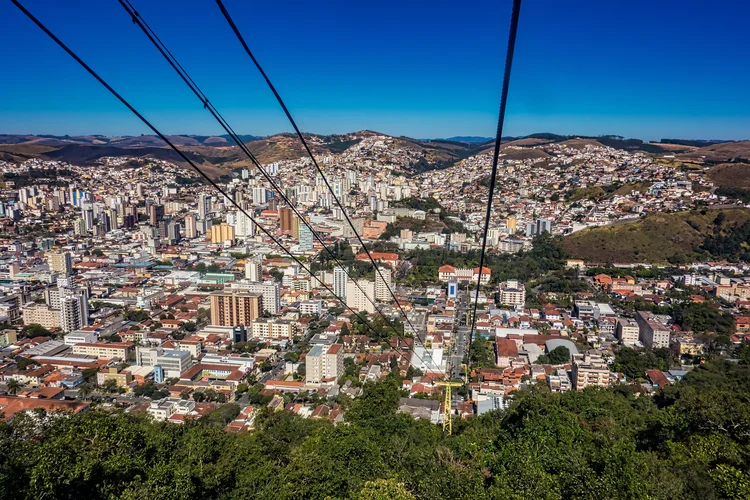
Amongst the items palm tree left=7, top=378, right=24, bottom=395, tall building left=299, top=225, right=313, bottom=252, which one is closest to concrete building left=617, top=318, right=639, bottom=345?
palm tree left=7, top=378, right=24, bottom=395

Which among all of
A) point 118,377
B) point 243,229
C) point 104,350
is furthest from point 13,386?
point 243,229

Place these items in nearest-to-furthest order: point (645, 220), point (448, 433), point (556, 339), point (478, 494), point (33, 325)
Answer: point (478, 494)
point (448, 433)
point (556, 339)
point (33, 325)
point (645, 220)

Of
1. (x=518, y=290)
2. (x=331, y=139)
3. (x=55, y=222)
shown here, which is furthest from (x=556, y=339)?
(x=331, y=139)

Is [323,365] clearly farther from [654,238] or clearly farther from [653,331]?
[654,238]

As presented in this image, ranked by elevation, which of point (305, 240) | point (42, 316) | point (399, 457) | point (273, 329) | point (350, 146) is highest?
point (350, 146)

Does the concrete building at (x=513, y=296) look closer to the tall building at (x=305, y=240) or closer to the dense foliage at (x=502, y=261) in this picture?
the dense foliage at (x=502, y=261)

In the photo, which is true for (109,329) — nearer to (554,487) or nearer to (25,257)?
(25,257)

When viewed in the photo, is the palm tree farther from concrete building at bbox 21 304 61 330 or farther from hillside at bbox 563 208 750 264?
hillside at bbox 563 208 750 264
